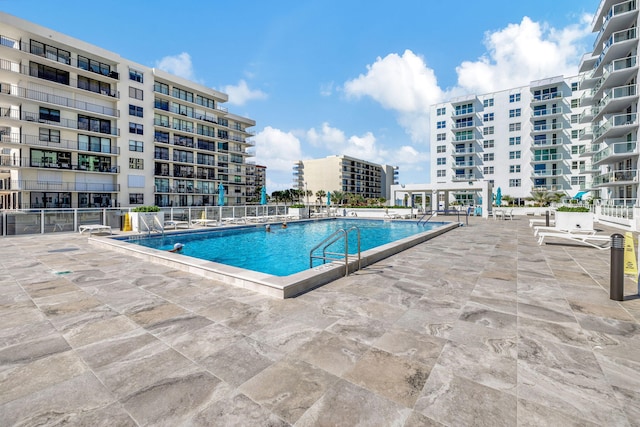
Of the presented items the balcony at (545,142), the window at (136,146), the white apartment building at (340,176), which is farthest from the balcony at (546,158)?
the window at (136,146)

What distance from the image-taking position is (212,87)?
46.4m

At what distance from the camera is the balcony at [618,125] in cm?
2273

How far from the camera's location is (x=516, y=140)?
1924 inches

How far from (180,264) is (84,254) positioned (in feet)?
15.2

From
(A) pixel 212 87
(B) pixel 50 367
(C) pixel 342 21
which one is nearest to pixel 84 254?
(B) pixel 50 367

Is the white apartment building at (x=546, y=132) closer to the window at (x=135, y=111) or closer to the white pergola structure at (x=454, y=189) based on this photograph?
the white pergola structure at (x=454, y=189)

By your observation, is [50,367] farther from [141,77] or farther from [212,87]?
[212,87]

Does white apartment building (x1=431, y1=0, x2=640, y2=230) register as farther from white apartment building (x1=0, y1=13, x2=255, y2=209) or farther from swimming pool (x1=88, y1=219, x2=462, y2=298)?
white apartment building (x1=0, y1=13, x2=255, y2=209)

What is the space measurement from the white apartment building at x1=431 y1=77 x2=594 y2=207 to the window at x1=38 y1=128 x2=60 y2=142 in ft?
184

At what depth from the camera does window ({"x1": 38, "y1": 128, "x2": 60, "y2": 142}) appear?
30.5 metres

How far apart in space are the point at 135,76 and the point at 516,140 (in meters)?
60.1

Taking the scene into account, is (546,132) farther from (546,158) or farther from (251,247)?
(251,247)

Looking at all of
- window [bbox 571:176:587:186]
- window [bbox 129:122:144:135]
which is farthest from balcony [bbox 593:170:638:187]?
window [bbox 129:122:144:135]

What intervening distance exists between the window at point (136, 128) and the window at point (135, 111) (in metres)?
1.28
